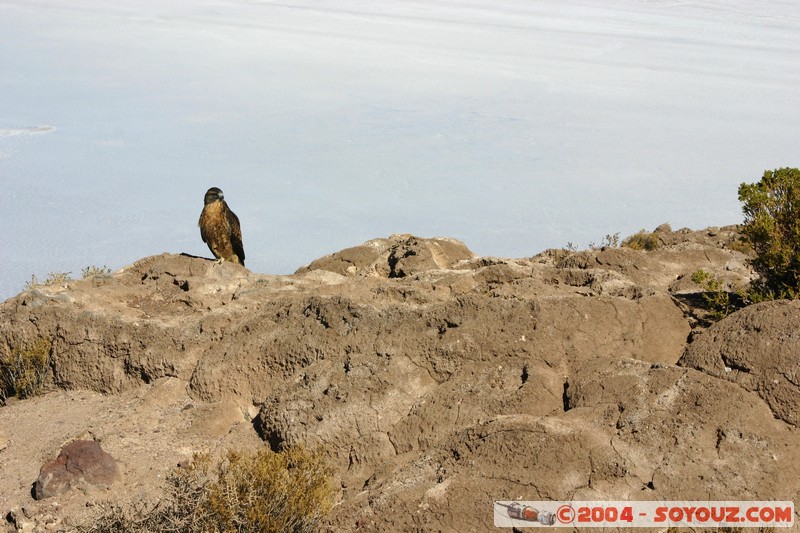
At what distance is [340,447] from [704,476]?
2419 millimetres

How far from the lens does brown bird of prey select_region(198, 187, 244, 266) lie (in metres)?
10.4

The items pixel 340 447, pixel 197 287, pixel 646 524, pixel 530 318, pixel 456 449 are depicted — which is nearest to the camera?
pixel 646 524

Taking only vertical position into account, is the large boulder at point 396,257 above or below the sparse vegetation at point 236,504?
above

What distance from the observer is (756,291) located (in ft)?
22.2

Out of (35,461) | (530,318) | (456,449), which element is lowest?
(35,461)

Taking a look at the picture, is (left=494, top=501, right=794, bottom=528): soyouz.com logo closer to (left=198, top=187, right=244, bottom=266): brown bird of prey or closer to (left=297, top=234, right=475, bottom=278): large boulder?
(left=297, top=234, right=475, bottom=278): large boulder

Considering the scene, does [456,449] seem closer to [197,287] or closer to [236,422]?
[236,422]

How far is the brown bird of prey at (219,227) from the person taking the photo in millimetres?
10422

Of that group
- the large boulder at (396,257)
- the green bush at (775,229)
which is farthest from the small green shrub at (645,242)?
the green bush at (775,229)

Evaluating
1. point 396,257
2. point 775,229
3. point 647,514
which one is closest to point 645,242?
point 396,257

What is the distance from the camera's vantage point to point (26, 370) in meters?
6.90

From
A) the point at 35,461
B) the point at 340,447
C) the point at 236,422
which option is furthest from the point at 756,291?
the point at 35,461

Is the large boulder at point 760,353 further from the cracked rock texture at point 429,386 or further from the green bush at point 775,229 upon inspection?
the green bush at point 775,229

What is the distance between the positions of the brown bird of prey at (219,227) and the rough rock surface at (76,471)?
5.18 meters
